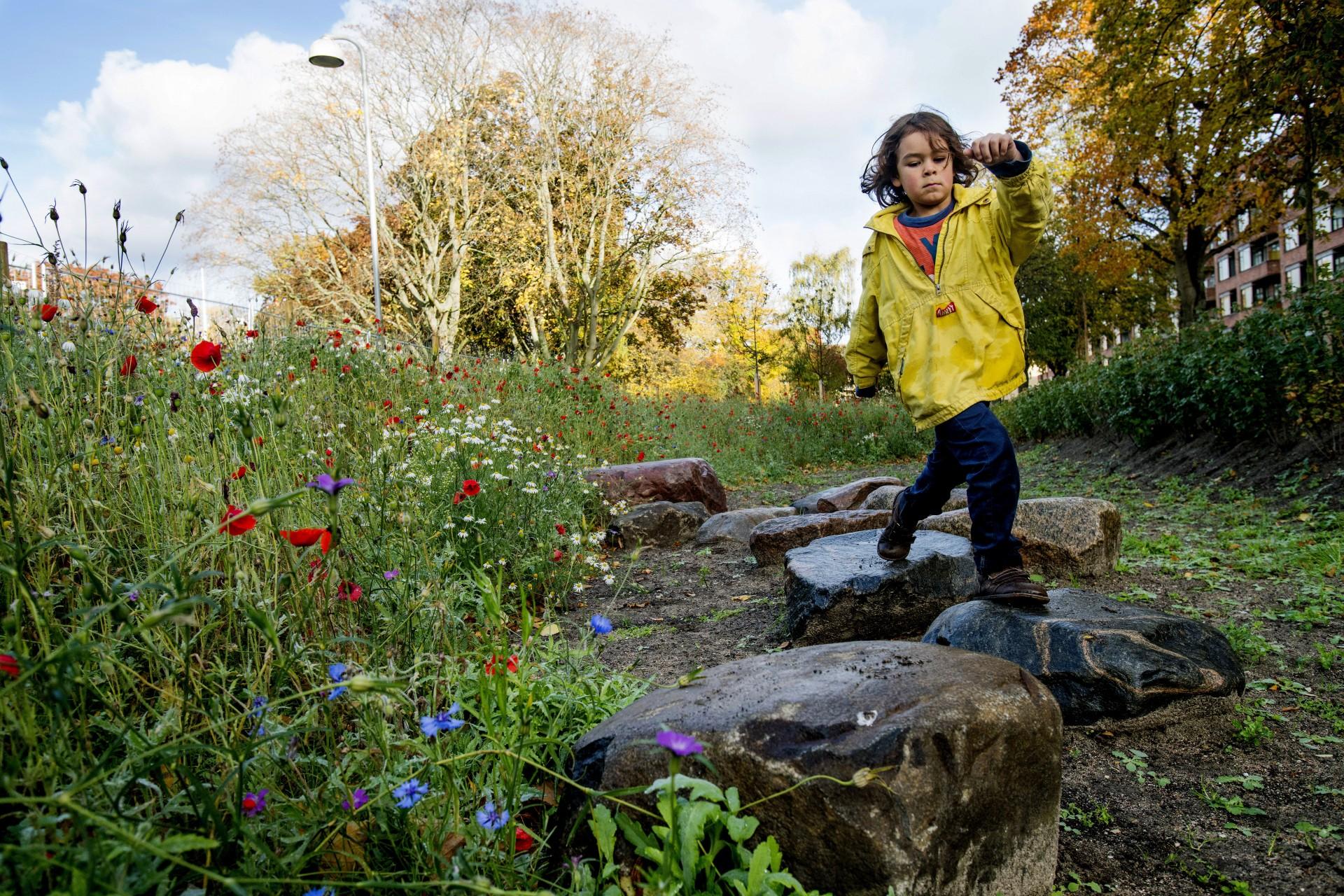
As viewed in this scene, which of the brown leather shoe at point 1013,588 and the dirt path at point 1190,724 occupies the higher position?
the brown leather shoe at point 1013,588

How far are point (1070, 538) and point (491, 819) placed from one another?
3720mm

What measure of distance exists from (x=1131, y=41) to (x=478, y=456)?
24.3 ft

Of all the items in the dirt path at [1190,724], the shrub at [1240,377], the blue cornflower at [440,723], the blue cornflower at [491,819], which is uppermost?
the shrub at [1240,377]

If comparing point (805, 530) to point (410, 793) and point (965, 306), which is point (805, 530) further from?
point (410, 793)

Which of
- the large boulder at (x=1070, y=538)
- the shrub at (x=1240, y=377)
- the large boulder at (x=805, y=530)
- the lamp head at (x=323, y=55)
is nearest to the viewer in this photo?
the large boulder at (x=1070, y=538)

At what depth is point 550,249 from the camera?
18438 mm

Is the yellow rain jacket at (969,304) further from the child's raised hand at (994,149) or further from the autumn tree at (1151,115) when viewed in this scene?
the autumn tree at (1151,115)

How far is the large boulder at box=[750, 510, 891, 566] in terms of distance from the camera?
501 cm

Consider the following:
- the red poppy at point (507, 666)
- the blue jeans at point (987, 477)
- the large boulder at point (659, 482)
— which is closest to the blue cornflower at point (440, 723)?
the red poppy at point (507, 666)

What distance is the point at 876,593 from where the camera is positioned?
140 inches

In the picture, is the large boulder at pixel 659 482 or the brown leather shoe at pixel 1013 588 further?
the large boulder at pixel 659 482

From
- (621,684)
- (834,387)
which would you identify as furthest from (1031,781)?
(834,387)

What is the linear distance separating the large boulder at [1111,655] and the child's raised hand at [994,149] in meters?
1.59

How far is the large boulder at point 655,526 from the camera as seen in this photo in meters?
5.92
